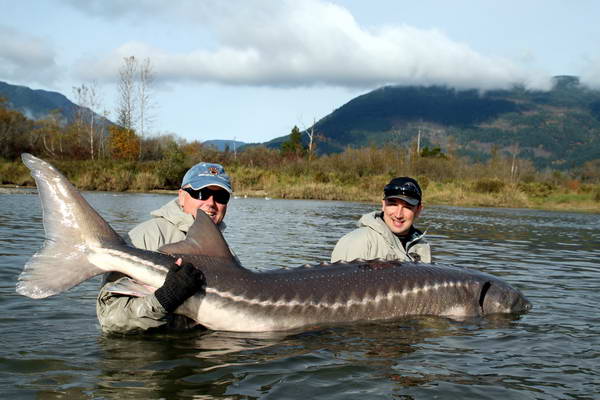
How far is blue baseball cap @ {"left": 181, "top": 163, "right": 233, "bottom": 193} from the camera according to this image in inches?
184

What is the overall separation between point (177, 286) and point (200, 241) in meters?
0.45

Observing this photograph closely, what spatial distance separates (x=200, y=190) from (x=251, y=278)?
33.1 inches

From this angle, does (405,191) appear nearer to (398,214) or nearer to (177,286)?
(398,214)

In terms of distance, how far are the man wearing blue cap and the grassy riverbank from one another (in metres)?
29.0

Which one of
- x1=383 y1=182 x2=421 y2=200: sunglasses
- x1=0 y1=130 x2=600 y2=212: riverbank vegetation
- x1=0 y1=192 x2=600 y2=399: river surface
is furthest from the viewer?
x1=0 y1=130 x2=600 y2=212: riverbank vegetation

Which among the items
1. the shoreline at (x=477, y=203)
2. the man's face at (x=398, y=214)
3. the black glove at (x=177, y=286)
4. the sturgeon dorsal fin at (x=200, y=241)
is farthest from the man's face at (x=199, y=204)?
the shoreline at (x=477, y=203)

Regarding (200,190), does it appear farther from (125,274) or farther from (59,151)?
(59,151)

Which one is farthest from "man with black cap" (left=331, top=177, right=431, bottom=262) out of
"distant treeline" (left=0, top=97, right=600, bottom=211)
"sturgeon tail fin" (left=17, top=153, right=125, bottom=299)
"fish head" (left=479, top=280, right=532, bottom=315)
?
"distant treeline" (left=0, top=97, right=600, bottom=211)

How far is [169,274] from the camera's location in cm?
398

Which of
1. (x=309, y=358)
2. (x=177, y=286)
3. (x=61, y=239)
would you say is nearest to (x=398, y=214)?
(x=309, y=358)

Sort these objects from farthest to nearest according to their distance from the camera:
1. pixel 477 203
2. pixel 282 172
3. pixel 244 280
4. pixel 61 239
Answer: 1. pixel 282 172
2. pixel 477 203
3. pixel 244 280
4. pixel 61 239

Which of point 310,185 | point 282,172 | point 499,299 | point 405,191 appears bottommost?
point 499,299

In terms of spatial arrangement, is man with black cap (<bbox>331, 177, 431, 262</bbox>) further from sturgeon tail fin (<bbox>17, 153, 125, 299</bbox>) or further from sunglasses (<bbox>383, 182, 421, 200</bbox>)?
sturgeon tail fin (<bbox>17, 153, 125, 299</bbox>)

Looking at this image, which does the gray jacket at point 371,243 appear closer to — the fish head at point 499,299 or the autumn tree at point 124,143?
the fish head at point 499,299
